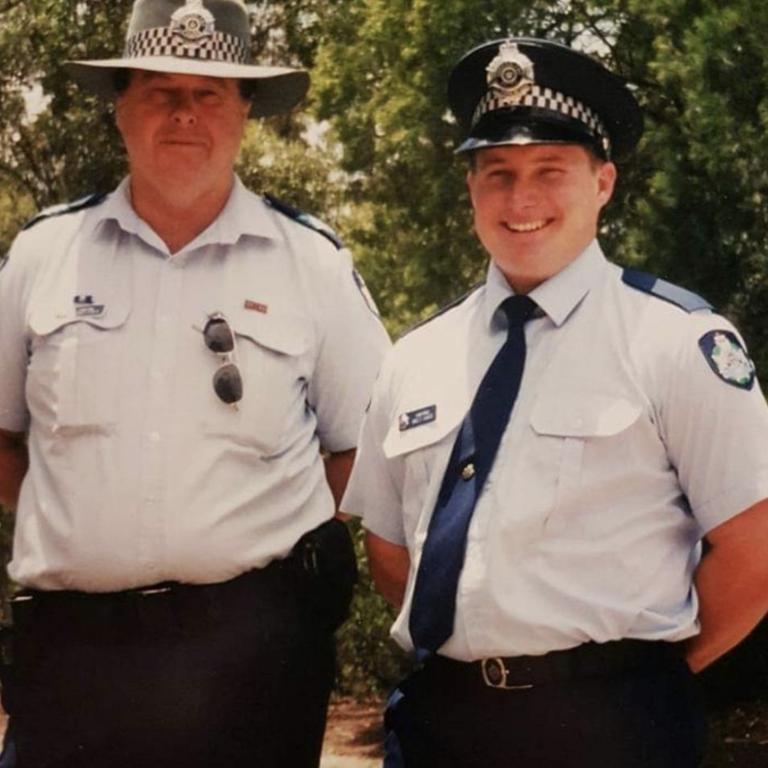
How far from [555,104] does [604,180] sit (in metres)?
0.17

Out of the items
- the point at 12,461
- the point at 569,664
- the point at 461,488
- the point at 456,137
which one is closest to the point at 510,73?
the point at 461,488

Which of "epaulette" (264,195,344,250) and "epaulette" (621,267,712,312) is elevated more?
"epaulette" (264,195,344,250)

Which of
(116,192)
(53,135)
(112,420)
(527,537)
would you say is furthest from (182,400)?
(53,135)

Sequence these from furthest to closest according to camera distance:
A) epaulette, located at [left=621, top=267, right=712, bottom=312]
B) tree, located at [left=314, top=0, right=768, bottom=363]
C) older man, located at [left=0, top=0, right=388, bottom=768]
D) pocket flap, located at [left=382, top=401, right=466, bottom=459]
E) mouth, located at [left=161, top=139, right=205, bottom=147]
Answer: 1. tree, located at [left=314, top=0, right=768, bottom=363]
2. mouth, located at [left=161, top=139, right=205, bottom=147]
3. older man, located at [left=0, top=0, right=388, bottom=768]
4. pocket flap, located at [left=382, top=401, right=466, bottom=459]
5. epaulette, located at [left=621, top=267, right=712, bottom=312]

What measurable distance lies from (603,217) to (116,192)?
5225 millimetres

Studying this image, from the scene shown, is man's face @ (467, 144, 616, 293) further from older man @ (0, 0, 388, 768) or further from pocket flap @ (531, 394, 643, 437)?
older man @ (0, 0, 388, 768)

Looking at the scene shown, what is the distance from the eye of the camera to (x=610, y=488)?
2898 mm

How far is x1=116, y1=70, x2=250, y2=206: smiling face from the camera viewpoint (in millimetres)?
3605

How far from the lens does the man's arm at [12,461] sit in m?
3.87

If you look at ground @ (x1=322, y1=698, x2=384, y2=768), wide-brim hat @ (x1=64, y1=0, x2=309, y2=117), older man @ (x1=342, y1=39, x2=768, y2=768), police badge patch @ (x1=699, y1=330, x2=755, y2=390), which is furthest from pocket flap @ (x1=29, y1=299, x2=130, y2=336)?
ground @ (x1=322, y1=698, x2=384, y2=768)

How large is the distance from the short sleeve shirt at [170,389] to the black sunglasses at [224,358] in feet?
0.05

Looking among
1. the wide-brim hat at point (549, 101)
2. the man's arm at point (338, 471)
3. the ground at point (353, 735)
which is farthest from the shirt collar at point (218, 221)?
the ground at point (353, 735)

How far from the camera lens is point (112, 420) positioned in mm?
3490

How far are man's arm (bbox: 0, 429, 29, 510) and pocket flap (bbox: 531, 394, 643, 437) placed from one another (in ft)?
4.60
